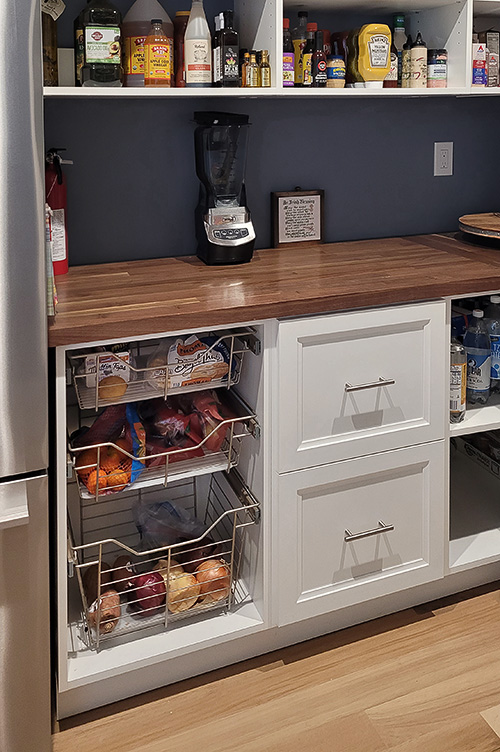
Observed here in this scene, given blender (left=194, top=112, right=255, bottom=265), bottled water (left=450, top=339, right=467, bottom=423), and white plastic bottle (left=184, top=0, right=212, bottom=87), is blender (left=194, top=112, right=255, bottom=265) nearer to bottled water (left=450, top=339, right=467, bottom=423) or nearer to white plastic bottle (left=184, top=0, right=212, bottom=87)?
white plastic bottle (left=184, top=0, right=212, bottom=87)

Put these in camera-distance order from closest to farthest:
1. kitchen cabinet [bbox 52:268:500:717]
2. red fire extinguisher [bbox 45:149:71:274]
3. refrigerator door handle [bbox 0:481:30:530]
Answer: refrigerator door handle [bbox 0:481:30:530], kitchen cabinet [bbox 52:268:500:717], red fire extinguisher [bbox 45:149:71:274]

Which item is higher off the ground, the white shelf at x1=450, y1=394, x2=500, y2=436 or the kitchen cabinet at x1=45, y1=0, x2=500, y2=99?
the kitchen cabinet at x1=45, y1=0, x2=500, y2=99

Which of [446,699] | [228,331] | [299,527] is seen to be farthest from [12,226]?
[446,699]

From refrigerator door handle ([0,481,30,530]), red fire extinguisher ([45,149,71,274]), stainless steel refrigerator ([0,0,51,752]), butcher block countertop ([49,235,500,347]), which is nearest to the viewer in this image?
stainless steel refrigerator ([0,0,51,752])

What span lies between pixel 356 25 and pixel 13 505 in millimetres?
1689

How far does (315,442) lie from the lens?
171cm

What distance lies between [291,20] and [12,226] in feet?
3.99

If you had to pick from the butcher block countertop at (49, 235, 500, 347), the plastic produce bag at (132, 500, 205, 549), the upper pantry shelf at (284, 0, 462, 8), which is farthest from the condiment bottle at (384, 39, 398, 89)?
the plastic produce bag at (132, 500, 205, 549)

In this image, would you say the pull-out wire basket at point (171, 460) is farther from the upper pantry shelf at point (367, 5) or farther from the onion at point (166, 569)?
the upper pantry shelf at point (367, 5)

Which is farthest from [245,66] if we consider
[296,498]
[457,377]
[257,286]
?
[296,498]

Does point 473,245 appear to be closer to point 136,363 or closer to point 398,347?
point 398,347

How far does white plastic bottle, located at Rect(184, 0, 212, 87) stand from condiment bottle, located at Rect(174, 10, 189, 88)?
0.14 ft

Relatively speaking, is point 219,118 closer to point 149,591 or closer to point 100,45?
point 100,45

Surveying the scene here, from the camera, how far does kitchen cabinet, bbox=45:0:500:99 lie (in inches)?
71.0
